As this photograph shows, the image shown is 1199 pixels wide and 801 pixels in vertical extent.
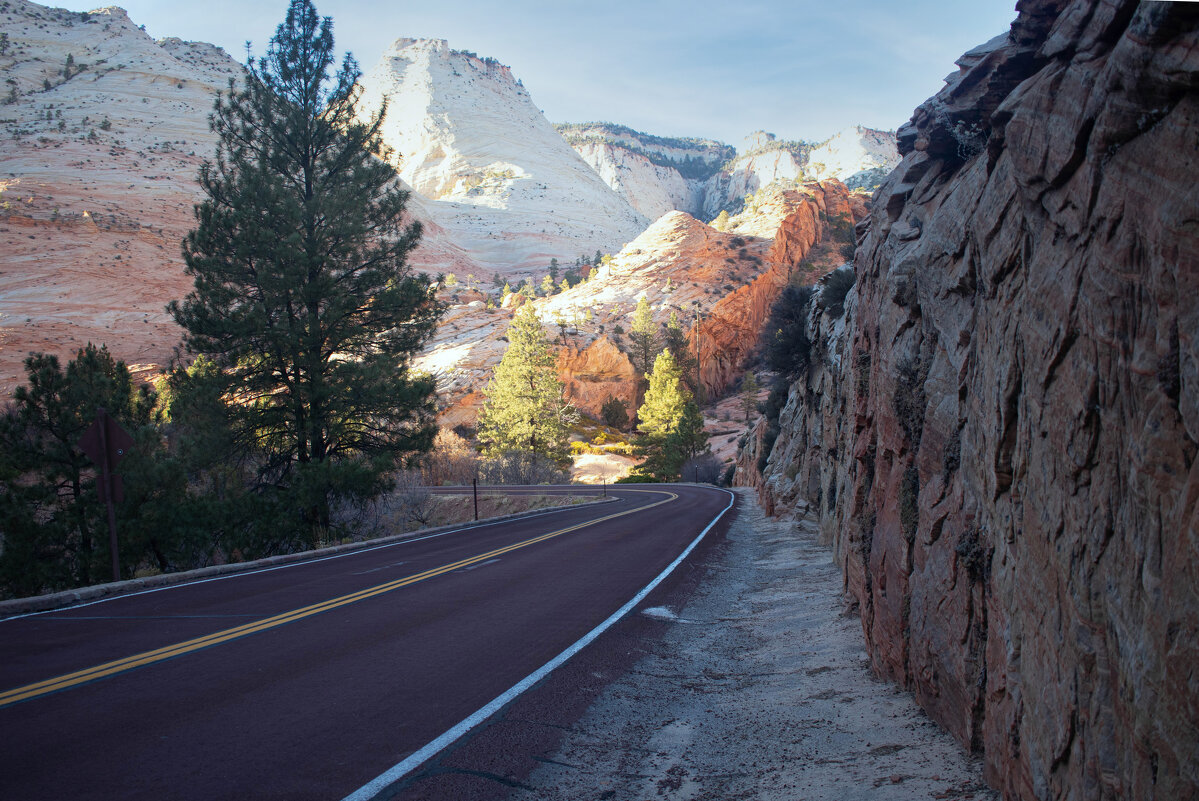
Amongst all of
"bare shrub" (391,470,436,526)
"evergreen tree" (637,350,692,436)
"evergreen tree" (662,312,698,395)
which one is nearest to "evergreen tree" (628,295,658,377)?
"evergreen tree" (662,312,698,395)

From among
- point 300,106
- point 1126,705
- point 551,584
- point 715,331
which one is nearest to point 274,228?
point 300,106

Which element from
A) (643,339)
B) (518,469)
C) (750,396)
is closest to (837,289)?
(518,469)

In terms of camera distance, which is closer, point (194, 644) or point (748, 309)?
point (194, 644)

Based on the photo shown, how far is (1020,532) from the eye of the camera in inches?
142

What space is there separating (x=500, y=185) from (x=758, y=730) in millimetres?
176946

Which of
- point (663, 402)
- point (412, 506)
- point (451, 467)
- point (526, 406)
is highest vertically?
point (526, 406)

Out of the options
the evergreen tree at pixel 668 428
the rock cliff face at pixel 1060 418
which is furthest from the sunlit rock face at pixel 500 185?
the rock cliff face at pixel 1060 418

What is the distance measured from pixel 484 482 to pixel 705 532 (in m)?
30.1

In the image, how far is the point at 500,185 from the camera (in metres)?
172

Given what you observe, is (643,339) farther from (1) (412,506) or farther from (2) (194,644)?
(2) (194,644)

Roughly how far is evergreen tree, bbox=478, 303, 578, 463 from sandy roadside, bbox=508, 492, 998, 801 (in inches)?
1697

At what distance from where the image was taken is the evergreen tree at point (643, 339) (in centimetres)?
7956

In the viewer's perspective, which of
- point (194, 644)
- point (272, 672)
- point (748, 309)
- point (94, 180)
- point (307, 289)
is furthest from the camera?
point (748, 309)

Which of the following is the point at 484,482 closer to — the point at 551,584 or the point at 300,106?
the point at 300,106
